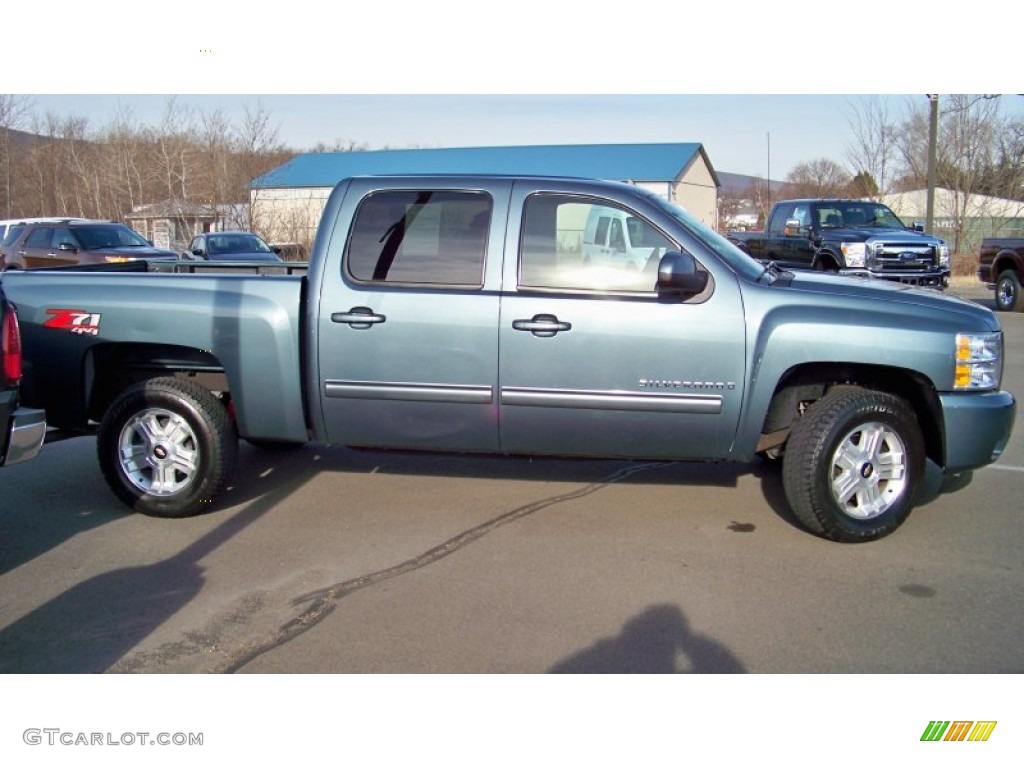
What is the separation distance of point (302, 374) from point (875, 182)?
33.1 meters

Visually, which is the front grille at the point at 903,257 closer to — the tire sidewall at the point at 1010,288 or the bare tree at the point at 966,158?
the tire sidewall at the point at 1010,288

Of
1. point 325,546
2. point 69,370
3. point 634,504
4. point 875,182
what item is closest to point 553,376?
point 634,504

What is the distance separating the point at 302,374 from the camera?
523 centimetres

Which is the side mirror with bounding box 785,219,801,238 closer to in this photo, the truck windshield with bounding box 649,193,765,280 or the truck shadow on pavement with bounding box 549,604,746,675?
the truck windshield with bounding box 649,193,765,280

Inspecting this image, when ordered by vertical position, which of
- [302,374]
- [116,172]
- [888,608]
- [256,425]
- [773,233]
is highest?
[116,172]

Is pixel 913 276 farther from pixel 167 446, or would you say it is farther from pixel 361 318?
→ pixel 167 446

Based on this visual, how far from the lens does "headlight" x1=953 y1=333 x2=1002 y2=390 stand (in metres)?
4.87

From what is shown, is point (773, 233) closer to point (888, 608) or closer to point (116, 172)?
point (888, 608)

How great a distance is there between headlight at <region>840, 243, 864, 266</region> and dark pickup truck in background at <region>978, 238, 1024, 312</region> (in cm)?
432

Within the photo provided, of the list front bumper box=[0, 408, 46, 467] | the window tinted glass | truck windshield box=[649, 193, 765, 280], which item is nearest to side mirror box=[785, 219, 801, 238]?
truck windshield box=[649, 193, 765, 280]

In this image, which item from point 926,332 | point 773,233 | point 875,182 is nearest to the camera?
point 926,332

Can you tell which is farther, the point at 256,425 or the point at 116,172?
the point at 116,172

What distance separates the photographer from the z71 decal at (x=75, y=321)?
5387mm

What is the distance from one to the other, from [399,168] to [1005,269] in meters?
14.3
